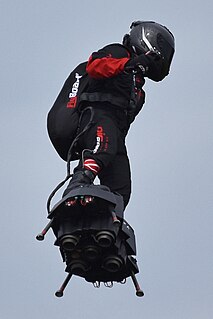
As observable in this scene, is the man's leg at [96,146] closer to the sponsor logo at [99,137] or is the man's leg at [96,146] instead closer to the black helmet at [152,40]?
the sponsor logo at [99,137]

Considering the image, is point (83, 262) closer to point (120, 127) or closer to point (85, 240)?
point (85, 240)

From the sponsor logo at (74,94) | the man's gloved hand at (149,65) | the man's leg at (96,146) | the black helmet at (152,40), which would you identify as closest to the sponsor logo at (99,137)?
the man's leg at (96,146)

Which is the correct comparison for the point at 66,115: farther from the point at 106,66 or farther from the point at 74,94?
the point at 106,66

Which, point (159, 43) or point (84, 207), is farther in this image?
point (159, 43)

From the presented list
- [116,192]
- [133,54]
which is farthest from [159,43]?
[116,192]

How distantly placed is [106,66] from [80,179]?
4.87 ft

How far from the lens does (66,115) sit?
24.3m

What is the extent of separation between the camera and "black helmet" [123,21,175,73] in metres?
24.5

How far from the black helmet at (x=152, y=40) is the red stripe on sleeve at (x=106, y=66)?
26.8 inches

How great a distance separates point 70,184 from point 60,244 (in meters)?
0.77

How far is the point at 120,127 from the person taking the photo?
79.9 ft

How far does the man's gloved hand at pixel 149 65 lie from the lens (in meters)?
23.8

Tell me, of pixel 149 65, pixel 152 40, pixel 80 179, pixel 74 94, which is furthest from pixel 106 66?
pixel 80 179

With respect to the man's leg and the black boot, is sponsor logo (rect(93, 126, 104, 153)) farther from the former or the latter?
the black boot
